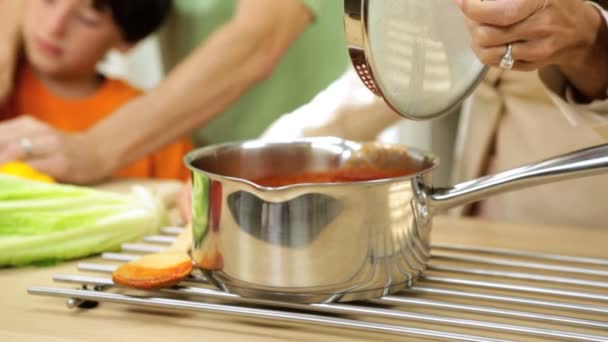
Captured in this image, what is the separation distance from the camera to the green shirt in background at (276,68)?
129 cm

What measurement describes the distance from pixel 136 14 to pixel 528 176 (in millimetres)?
913

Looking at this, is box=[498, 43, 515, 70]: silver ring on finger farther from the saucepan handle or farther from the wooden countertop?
the wooden countertop

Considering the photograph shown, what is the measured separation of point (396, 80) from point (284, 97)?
0.84 m

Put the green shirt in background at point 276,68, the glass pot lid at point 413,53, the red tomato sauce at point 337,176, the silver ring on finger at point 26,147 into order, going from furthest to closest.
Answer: the green shirt in background at point 276,68 → the silver ring on finger at point 26,147 → the red tomato sauce at point 337,176 → the glass pot lid at point 413,53

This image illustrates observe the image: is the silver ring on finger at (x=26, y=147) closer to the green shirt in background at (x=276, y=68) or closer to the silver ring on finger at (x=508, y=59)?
the green shirt in background at (x=276, y=68)

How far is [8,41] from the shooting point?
3.95 feet

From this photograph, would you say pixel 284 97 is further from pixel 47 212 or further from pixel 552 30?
pixel 552 30

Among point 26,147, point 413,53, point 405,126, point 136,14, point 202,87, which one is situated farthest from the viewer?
point 405,126

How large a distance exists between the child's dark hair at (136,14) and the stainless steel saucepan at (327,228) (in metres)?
0.78

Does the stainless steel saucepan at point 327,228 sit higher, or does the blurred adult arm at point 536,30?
the blurred adult arm at point 536,30

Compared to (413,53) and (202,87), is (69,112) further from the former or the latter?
(413,53)

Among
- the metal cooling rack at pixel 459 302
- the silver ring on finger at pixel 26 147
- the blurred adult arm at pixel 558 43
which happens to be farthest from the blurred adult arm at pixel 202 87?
the blurred adult arm at pixel 558 43

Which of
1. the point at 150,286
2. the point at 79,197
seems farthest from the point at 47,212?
the point at 150,286

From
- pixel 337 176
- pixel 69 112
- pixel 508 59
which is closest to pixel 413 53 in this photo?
pixel 508 59
